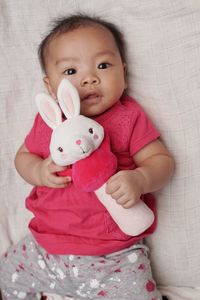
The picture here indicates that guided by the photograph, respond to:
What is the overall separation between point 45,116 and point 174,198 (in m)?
0.39

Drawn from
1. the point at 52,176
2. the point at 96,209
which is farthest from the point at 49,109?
the point at 96,209

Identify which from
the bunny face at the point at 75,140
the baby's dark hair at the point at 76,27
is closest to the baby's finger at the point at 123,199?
the bunny face at the point at 75,140

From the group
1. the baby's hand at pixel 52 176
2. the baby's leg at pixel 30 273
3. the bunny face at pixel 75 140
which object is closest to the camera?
the bunny face at pixel 75 140

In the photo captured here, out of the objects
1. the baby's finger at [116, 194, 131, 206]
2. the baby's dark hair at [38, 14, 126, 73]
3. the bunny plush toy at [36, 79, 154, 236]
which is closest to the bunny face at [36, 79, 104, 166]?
the bunny plush toy at [36, 79, 154, 236]

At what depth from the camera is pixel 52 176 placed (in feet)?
3.26

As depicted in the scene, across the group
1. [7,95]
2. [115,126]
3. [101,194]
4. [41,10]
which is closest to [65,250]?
[101,194]

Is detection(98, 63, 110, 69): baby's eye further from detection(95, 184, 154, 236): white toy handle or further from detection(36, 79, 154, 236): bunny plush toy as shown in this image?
detection(95, 184, 154, 236): white toy handle

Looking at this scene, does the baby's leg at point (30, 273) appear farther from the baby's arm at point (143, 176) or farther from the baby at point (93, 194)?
the baby's arm at point (143, 176)

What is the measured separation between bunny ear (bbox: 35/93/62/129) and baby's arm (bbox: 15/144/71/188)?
0.11 metres

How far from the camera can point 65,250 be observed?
42.0 inches

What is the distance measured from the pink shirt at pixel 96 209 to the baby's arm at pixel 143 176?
0.03 meters

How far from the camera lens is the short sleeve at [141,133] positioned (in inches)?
41.2

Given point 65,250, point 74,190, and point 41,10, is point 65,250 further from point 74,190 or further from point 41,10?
point 41,10

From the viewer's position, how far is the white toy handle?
95cm
